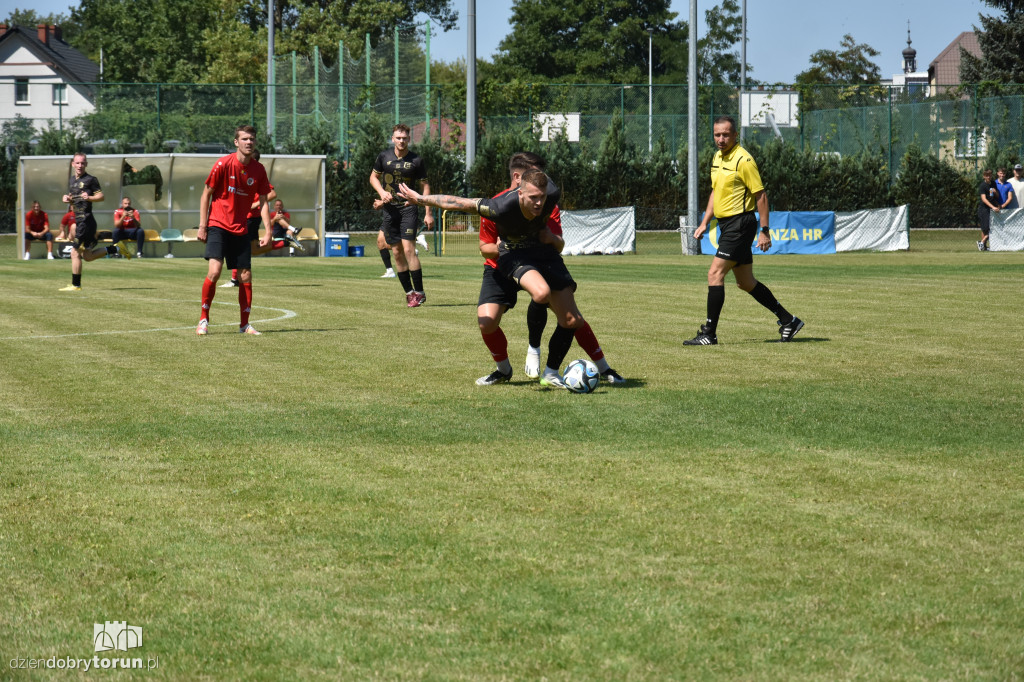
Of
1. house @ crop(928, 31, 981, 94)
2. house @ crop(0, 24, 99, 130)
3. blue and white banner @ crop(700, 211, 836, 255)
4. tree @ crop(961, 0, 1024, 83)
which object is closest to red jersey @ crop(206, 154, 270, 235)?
blue and white banner @ crop(700, 211, 836, 255)

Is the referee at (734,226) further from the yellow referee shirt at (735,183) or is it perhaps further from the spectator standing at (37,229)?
A: the spectator standing at (37,229)

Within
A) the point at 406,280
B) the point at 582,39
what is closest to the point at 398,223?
the point at 406,280

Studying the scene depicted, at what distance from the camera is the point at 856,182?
139 ft

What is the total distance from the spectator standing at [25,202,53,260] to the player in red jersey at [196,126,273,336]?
72.0ft

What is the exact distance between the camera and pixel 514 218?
335 inches

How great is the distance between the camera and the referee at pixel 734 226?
11.5 meters

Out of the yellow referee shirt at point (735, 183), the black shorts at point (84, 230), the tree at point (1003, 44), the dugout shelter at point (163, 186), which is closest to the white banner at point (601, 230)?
the dugout shelter at point (163, 186)

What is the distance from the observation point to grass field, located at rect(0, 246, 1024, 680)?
12.0 feet

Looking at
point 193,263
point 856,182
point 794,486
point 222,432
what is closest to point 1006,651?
point 794,486

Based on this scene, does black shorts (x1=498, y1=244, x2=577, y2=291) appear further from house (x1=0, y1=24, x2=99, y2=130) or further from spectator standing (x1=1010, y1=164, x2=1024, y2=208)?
house (x1=0, y1=24, x2=99, y2=130)

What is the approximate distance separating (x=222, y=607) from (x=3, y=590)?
0.80 meters

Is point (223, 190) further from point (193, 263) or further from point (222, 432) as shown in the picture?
point (193, 263)

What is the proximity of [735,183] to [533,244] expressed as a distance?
12.1 feet

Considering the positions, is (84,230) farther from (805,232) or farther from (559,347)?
(805,232)
